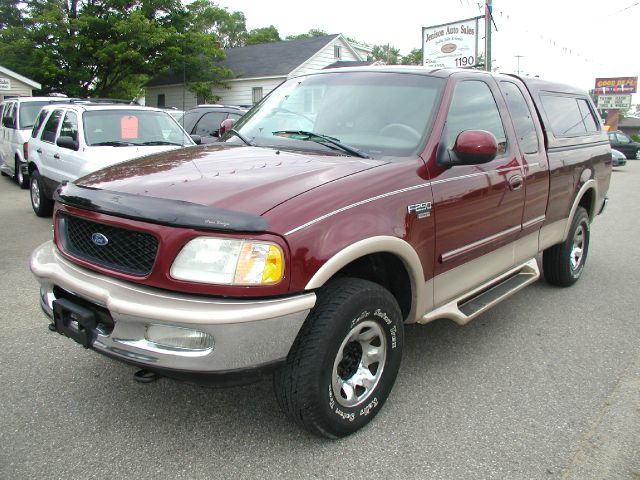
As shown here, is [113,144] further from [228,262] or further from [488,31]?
[488,31]

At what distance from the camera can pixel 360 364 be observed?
2955mm

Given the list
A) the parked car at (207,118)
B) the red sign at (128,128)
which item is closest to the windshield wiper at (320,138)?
the red sign at (128,128)

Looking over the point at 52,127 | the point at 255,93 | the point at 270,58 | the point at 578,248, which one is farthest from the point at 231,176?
the point at 270,58

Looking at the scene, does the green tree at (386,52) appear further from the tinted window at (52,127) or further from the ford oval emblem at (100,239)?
the ford oval emblem at (100,239)

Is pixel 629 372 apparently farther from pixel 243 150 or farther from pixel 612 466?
pixel 243 150

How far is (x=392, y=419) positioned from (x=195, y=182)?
64.6 inches

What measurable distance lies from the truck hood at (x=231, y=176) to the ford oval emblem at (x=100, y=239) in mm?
233

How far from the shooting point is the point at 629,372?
3.73 metres

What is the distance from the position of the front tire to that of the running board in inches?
17.4

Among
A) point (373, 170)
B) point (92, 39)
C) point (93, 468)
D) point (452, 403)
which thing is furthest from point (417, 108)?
point (92, 39)

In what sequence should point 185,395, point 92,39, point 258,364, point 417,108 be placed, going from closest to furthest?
point 258,364
point 185,395
point 417,108
point 92,39

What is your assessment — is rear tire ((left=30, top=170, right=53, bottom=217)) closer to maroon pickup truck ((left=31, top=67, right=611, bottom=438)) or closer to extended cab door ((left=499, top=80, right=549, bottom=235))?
maroon pickup truck ((left=31, top=67, right=611, bottom=438))

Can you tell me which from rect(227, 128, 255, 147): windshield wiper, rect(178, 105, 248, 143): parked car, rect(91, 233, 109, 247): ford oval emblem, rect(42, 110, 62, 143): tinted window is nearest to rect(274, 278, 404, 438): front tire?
rect(91, 233, 109, 247): ford oval emblem

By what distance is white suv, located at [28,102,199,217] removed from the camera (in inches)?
287
